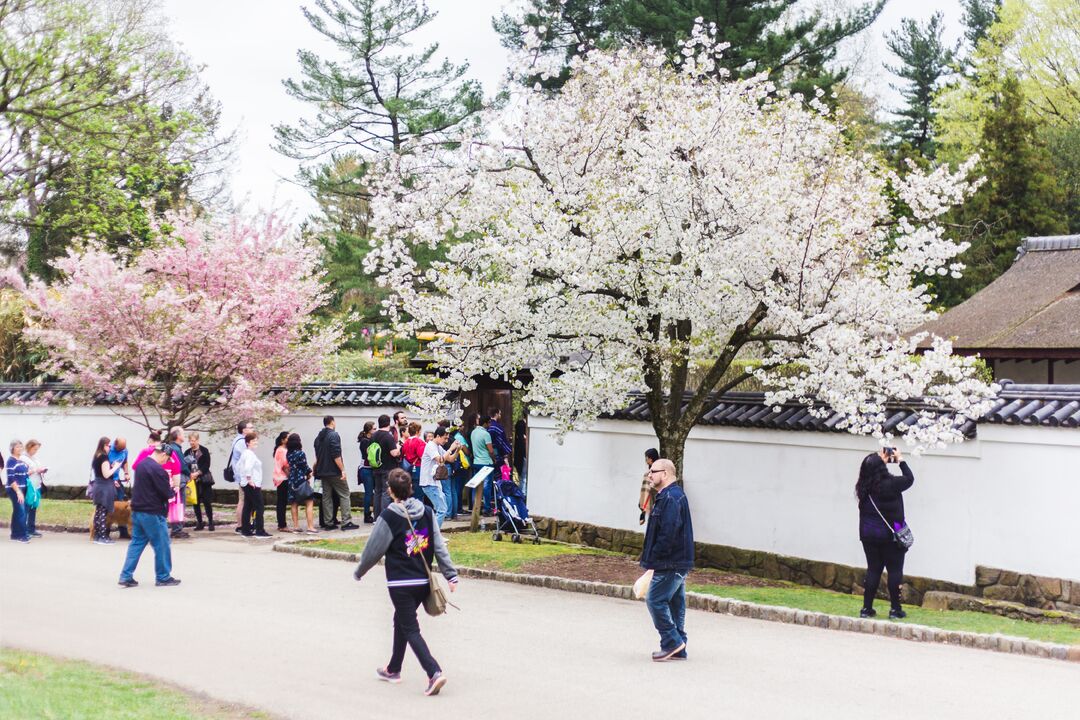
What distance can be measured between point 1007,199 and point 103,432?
2721 cm

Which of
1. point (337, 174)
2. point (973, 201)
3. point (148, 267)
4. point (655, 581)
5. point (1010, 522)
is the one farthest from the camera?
point (337, 174)

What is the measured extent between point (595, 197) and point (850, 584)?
6221 millimetres

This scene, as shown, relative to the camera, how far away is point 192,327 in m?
21.9

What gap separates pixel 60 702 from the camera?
7902 mm

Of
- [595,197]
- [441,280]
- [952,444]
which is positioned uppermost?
[595,197]

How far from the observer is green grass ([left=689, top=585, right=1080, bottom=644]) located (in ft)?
37.8

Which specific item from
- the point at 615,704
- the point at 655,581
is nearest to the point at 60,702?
the point at 615,704

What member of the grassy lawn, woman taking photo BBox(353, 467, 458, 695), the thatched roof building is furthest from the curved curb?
the thatched roof building

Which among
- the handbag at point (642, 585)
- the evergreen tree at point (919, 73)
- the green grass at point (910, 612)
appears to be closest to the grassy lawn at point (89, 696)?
the handbag at point (642, 585)

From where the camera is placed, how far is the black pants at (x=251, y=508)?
64.6ft

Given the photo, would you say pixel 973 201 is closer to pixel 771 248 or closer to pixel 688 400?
pixel 688 400

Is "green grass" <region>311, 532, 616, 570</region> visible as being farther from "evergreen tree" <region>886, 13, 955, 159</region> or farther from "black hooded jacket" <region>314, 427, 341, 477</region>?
"evergreen tree" <region>886, 13, 955, 159</region>

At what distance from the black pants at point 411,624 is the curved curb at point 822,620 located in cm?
527

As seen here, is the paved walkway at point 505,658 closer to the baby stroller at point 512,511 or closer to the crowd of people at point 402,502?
the crowd of people at point 402,502
